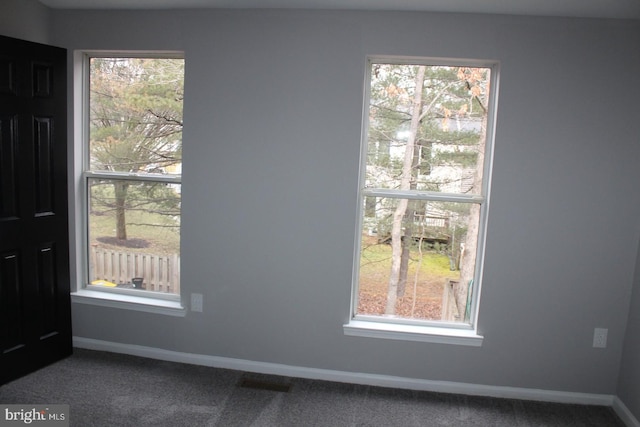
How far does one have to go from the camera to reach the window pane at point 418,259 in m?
2.80

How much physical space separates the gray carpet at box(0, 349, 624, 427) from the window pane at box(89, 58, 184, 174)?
4.47 ft

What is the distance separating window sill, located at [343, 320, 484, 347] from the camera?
2760 mm

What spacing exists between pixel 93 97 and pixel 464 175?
252 centimetres

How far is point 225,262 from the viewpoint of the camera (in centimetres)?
295

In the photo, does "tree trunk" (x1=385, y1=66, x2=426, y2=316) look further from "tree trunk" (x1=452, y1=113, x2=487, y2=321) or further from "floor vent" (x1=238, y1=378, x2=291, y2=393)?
"floor vent" (x1=238, y1=378, x2=291, y2=393)

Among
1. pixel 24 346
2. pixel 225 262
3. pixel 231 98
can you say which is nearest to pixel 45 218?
pixel 24 346

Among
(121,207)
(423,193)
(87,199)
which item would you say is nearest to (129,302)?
(121,207)

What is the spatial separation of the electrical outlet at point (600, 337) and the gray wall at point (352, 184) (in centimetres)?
3

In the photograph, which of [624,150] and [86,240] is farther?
[86,240]

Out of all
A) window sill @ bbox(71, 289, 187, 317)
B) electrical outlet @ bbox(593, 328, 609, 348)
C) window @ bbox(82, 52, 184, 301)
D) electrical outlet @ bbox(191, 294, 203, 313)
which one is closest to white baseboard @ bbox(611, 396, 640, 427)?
electrical outlet @ bbox(593, 328, 609, 348)

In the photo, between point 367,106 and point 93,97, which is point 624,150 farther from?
point 93,97

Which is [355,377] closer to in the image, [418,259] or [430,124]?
[418,259]

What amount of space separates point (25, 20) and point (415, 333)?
309cm

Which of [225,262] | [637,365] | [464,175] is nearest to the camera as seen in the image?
[637,365]
